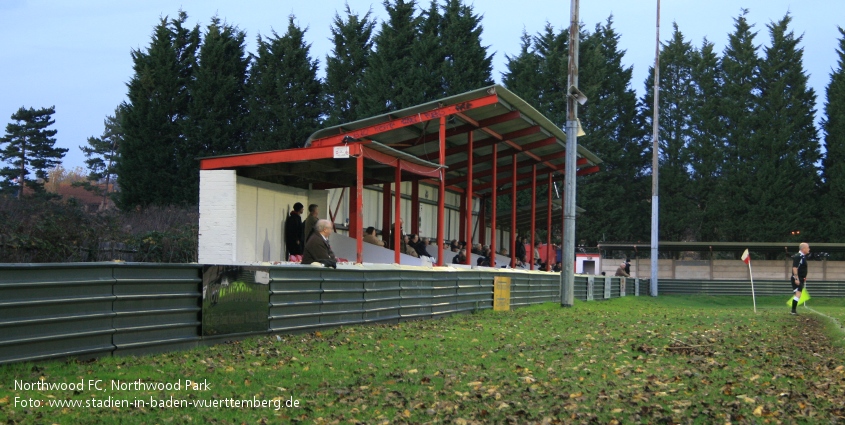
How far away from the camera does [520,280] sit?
26203mm

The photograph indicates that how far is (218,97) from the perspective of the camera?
5241cm

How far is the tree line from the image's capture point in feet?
170

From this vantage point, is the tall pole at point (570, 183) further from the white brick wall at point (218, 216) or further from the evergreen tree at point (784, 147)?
the evergreen tree at point (784, 147)

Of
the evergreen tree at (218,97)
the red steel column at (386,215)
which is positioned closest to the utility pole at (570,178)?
the red steel column at (386,215)

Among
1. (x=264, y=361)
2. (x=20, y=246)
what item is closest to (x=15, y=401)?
(x=264, y=361)

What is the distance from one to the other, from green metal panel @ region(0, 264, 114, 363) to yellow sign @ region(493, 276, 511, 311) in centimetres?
1450

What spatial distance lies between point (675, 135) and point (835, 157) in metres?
11.7

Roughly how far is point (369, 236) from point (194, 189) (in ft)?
95.0

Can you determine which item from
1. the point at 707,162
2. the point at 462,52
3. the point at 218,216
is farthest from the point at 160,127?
the point at 707,162

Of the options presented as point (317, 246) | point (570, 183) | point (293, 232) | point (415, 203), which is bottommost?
point (317, 246)

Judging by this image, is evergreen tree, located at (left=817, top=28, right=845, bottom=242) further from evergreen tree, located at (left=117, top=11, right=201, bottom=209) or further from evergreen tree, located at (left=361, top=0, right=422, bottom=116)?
evergreen tree, located at (left=117, top=11, right=201, bottom=209)

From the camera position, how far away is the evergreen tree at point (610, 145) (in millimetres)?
64812

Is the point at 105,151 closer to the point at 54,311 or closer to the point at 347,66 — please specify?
the point at 347,66

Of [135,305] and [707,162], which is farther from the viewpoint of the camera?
[707,162]
